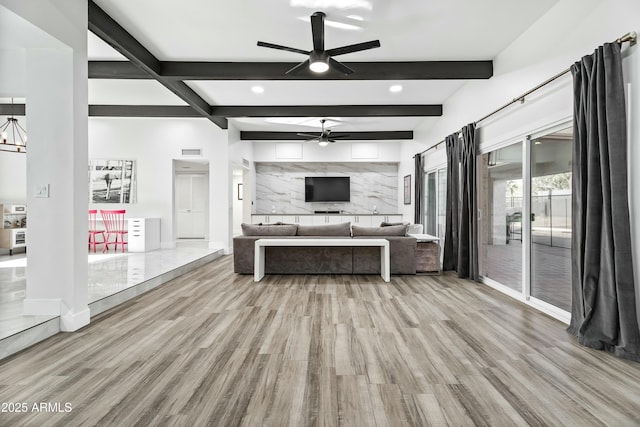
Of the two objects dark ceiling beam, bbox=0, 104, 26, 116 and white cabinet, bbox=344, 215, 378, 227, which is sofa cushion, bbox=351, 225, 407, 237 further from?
dark ceiling beam, bbox=0, 104, 26, 116

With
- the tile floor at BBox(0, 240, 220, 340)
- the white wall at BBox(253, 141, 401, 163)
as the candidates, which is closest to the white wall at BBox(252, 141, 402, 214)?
the white wall at BBox(253, 141, 401, 163)

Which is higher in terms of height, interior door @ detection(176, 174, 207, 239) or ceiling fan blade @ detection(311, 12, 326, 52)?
ceiling fan blade @ detection(311, 12, 326, 52)

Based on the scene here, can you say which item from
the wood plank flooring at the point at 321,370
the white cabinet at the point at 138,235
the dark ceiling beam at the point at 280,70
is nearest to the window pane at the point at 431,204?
the dark ceiling beam at the point at 280,70

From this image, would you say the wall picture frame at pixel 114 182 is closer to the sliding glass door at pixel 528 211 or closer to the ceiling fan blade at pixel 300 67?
the ceiling fan blade at pixel 300 67

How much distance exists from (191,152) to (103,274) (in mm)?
3716

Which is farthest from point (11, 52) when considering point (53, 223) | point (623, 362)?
point (623, 362)

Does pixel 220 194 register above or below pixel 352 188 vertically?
below

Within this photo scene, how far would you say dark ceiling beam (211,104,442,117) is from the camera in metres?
6.54

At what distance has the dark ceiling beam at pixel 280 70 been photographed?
4.50 meters

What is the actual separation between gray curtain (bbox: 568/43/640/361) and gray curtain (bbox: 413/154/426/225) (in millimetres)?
5104

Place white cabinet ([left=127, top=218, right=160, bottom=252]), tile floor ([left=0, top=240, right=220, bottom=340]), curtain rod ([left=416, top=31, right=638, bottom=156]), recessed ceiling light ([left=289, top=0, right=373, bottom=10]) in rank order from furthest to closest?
white cabinet ([left=127, top=218, right=160, bottom=252])
recessed ceiling light ([left=289, top=0, right=373, bottom=10])
tile floor ([left=0, top=240, right=220, bottom=340])
curtain rod ([left=416, top=31, right=638, bottom=156])

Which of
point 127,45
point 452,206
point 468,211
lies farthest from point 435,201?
point 127,45

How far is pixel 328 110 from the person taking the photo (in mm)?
6578

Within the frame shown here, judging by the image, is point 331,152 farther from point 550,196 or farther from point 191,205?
point 550,196
